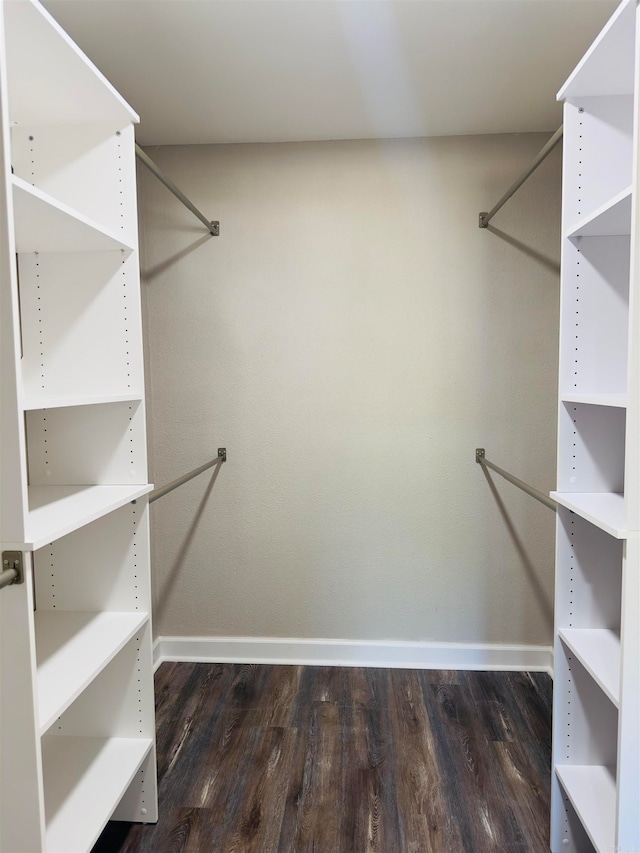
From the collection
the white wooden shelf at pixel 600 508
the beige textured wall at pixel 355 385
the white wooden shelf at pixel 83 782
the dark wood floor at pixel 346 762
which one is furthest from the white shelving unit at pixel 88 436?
the white wooden shelf at pixel 600 508

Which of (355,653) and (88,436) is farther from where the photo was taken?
(355,653)

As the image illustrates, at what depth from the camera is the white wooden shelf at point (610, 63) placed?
3.42 feet

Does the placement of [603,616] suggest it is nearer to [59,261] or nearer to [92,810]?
[92,810]

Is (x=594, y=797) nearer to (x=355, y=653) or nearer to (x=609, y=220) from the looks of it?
(x=355, y=653)

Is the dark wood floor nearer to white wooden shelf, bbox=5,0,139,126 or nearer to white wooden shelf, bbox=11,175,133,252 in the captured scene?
white wooden shelf, bbox=11,175,133,252

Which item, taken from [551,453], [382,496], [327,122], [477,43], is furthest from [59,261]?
[551,453]

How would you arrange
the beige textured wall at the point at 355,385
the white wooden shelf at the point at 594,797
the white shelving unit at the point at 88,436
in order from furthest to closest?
1. the beige textured wall at the point at 355,385
2. the white shelving unit at the point at 88,436
3. the white wooden shelf at the point at 594,797

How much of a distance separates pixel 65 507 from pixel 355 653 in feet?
5.14

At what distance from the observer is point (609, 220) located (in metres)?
1.20

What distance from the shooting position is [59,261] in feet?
4.68

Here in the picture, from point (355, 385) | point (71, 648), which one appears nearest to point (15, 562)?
point (71, 648)

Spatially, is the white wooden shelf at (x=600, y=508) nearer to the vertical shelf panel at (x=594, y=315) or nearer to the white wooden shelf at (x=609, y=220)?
the vertical shelf panel at (x=594, y=315)

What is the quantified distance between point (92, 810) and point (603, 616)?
1361 mm

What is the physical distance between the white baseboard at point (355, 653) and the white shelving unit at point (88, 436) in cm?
87
